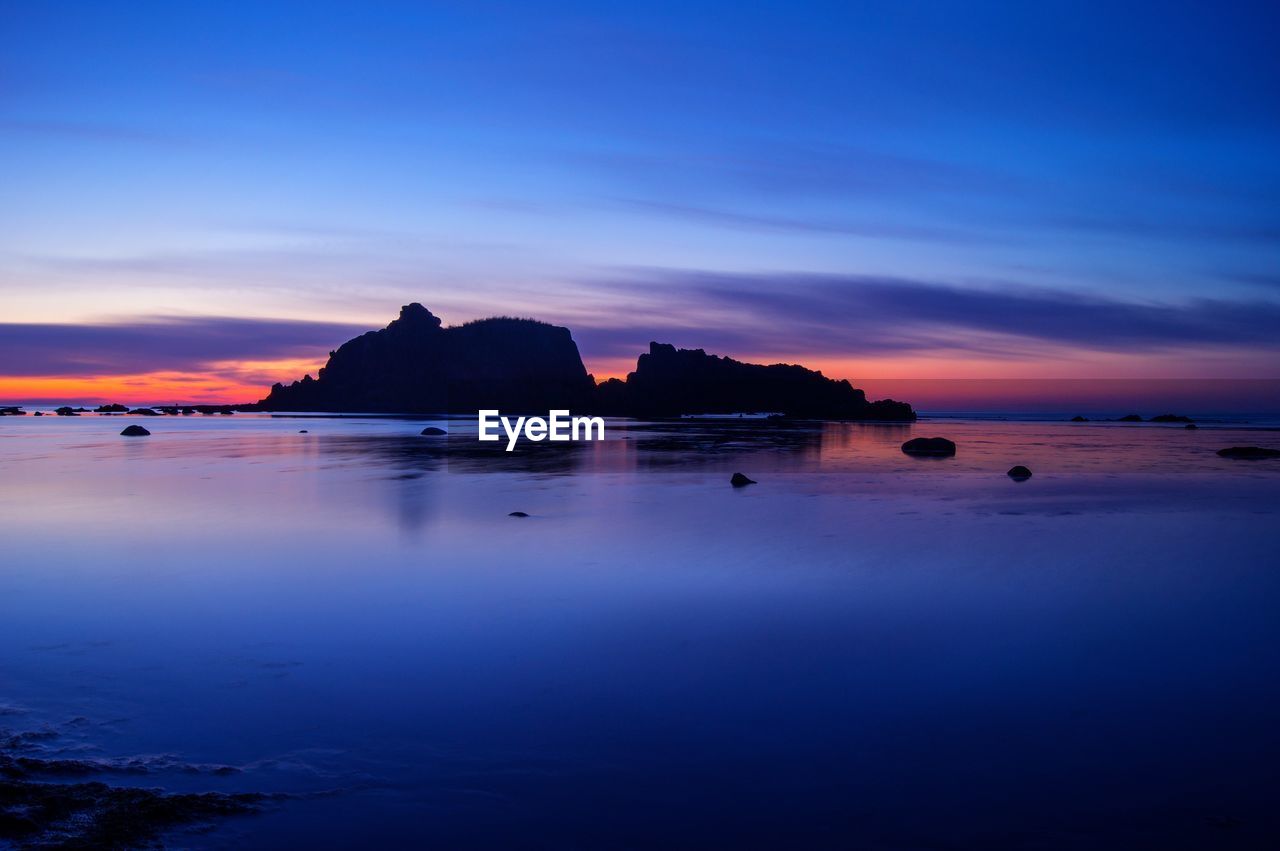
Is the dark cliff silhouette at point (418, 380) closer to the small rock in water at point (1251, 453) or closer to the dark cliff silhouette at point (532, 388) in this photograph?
the dark cliff silhouette at point (532, 388)

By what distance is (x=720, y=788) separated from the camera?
15.8 feet

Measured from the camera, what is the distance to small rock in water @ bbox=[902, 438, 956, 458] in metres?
39.8

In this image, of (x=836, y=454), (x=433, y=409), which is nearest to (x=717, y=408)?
(x=433, y=409)

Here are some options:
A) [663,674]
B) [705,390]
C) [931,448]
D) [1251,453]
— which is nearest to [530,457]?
[931,448]

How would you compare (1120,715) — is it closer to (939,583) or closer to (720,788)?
(720,788)

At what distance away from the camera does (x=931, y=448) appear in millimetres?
40219

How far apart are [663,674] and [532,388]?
16885cm

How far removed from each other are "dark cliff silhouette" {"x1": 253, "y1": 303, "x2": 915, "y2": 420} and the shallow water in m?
114

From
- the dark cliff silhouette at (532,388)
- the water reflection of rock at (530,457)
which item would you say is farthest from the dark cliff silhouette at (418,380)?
the water reflection of rock at (530,457)

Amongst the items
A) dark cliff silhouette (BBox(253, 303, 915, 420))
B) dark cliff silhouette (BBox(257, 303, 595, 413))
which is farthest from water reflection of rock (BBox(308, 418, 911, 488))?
dark cliff silhouette (BBox(257, 303, 595, 413))

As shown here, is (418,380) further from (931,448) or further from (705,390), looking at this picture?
(931,448)

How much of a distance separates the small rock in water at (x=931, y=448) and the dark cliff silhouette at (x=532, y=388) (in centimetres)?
8367

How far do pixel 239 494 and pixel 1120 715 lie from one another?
2064cm

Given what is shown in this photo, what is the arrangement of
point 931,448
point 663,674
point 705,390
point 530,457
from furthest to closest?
1. point 705,390
2. point 931,448
3. point 530,457
4. point 663,674
